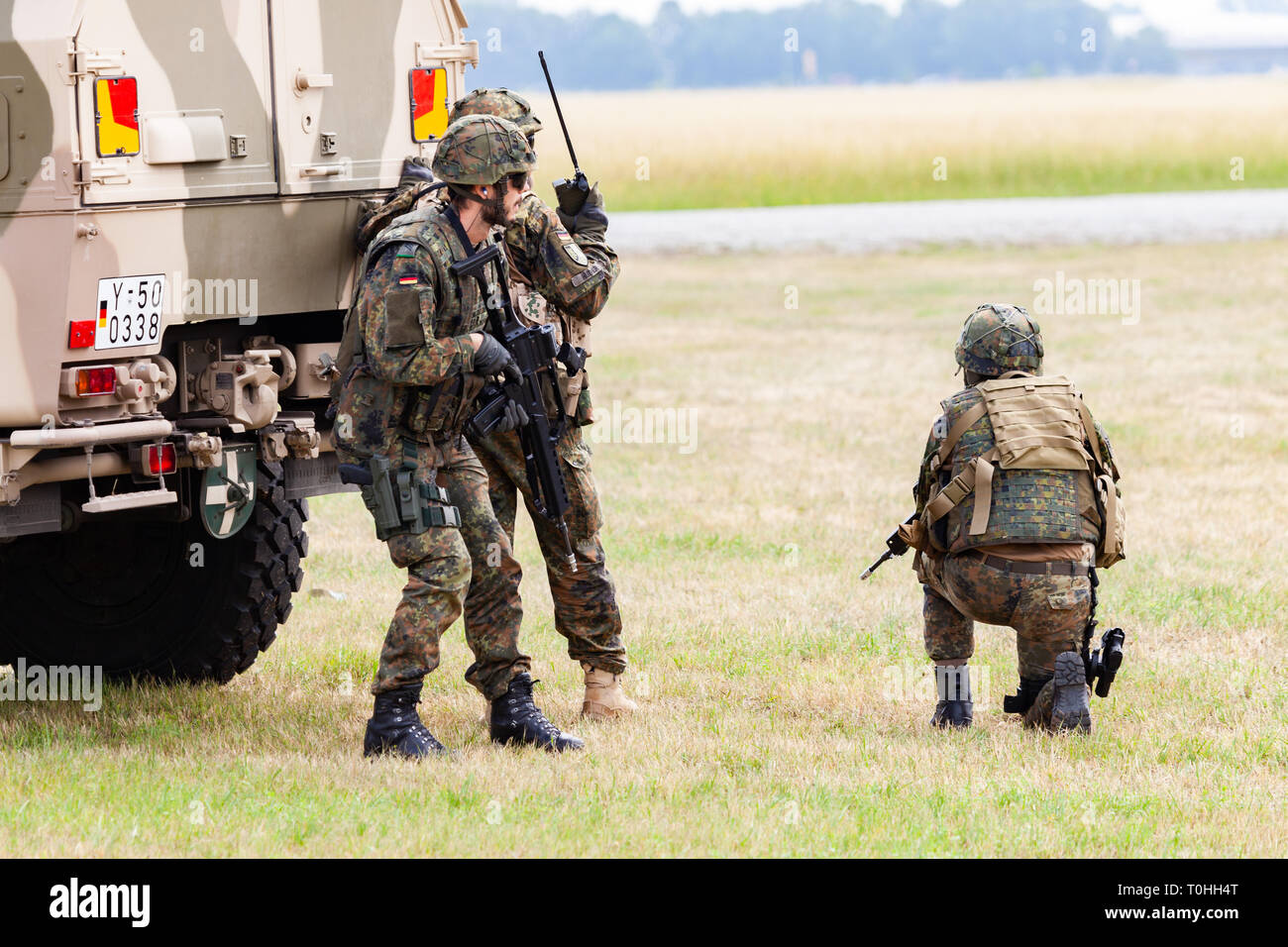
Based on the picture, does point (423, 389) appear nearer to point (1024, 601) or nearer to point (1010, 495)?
point (1010, 495)

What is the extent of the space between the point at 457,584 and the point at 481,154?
137 centimetres

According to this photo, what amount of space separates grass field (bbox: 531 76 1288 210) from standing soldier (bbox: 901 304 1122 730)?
26086 mm

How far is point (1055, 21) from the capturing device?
132375 millimetres

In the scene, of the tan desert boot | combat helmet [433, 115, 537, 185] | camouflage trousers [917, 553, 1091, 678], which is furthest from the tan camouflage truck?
camouflage trousers [917, 553, 1091, 678]

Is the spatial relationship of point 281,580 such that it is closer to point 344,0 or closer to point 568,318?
point 568,318

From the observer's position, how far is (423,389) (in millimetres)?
6039

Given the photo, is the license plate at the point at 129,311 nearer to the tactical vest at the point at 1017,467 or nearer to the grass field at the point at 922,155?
the tactical vest at the point at 1017,467

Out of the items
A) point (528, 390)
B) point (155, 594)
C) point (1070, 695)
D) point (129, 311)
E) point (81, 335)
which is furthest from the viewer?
point (155, 594)

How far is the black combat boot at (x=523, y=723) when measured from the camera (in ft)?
20.9

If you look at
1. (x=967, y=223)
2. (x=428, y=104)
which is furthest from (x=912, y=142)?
(x=428, y=104)

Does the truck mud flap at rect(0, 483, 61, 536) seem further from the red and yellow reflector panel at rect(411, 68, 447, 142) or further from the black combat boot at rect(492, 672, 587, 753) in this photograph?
the red and yellow reflector panel at rect(411, 68, 447, 142)

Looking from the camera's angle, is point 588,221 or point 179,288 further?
point 588,221

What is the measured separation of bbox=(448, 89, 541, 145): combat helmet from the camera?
21.5ft
